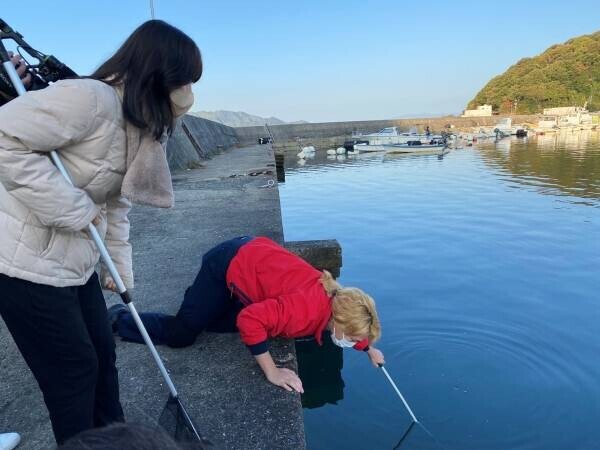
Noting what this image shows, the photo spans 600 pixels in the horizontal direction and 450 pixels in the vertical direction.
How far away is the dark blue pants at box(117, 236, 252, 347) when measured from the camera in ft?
10.4

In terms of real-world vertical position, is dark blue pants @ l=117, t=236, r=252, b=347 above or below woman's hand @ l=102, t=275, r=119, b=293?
below

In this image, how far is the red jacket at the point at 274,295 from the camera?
276 cm

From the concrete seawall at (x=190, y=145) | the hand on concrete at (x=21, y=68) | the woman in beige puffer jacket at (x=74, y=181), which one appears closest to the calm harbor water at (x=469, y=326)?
the woman in beige puffer jacket at (x=74, y=181)

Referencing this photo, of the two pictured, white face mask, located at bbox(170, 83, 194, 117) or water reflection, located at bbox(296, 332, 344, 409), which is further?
water reflection, located at bbox(296, 332, 344, 409)

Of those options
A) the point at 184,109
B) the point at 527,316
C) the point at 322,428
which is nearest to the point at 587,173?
the point at 527,316

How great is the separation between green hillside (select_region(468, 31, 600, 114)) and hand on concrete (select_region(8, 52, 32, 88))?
11251 centimetres

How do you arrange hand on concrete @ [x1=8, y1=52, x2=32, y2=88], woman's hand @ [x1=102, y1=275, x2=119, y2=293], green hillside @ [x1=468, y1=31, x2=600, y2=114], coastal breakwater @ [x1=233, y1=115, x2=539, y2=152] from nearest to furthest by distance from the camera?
hand on concrete @ [x1=8, y1=52, x2=32, y2=88] → woman's hand @ [x1=102, y1=275, x2=119, y2=293] → coastal breakwater @ [x1=233, y1=115, x2=539, y2=152] → green hillside @ [x1=468, y1=31, x2=600, y2=114]

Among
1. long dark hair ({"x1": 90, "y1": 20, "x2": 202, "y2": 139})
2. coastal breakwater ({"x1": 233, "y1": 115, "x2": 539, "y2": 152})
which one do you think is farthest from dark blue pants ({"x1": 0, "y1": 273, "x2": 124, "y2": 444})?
coastal breakwater ({"x1": 233, "y1": 115, "x2": 539, "y2": 152})

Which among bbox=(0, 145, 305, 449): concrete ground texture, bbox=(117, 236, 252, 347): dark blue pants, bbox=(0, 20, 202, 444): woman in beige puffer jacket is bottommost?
bbox=(0, 145, 305, 449): concrete ground texture

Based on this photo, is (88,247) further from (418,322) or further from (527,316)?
(527,316)

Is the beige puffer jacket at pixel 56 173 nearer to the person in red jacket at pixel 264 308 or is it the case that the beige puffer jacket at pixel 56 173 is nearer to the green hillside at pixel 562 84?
the person in red jacket at pixel 264 308

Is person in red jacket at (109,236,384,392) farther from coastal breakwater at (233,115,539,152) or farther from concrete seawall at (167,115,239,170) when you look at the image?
coastal breakwater at (233,115,539,152)

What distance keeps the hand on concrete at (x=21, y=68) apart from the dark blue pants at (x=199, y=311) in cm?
167

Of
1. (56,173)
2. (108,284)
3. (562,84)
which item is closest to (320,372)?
(108,284)
